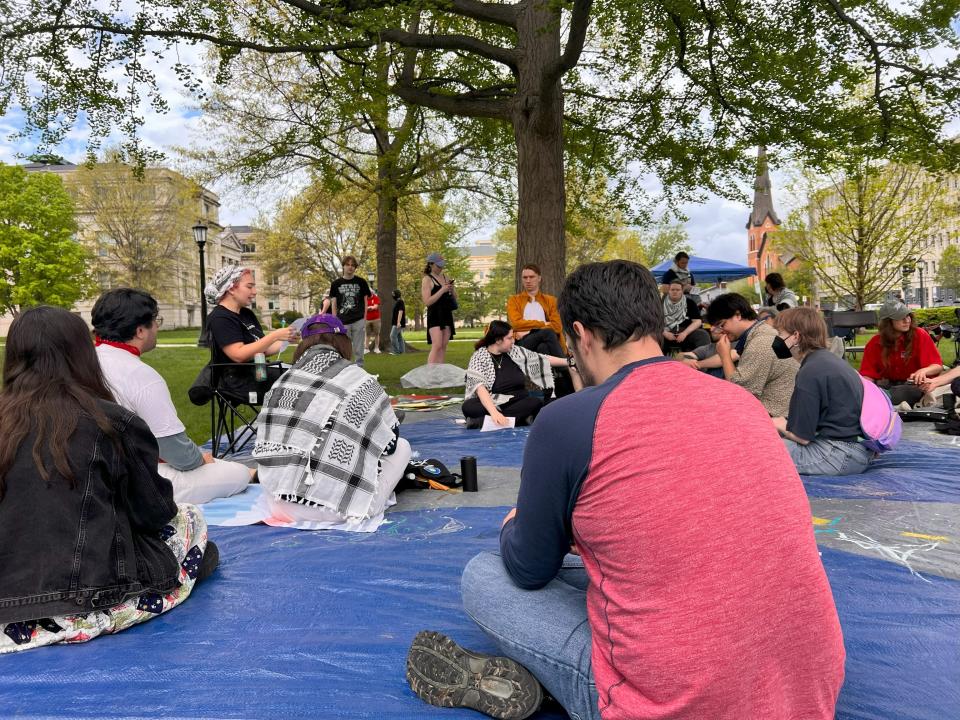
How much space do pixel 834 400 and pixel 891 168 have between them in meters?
23.4

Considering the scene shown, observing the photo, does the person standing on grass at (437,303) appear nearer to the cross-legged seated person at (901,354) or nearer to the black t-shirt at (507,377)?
the black t-shirt at (507,377)

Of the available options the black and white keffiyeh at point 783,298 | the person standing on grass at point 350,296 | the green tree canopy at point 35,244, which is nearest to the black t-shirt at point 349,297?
the person standing on grass at point 350,296

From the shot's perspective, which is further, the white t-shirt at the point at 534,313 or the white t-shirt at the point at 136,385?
the white t-shirt at the point at 534,313

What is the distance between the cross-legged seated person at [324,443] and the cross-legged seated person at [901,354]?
5.76 metres

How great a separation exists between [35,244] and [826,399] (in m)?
48.8

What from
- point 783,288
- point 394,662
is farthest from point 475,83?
point 394,662

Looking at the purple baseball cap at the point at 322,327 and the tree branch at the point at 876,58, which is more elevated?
the tree branch at the point at 876,58

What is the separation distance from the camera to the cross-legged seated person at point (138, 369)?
152 inches

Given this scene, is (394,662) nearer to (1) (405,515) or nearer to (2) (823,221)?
(1) (405,515)

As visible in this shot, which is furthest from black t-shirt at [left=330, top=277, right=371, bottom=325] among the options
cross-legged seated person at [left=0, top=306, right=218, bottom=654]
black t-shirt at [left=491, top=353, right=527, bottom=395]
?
cross-legged seated person at [left=0, top=306, right=218, bottom=654]

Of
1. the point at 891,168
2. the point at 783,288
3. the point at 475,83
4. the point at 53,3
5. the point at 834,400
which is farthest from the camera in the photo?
the point at 891,168

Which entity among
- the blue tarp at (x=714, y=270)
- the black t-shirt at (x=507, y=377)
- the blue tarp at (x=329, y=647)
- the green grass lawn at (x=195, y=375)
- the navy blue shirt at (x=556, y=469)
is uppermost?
the blue tarp at (x=714, y=270)

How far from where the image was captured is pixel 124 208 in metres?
49.9

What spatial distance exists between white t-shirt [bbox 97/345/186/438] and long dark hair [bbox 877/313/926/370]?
23.1 feet
